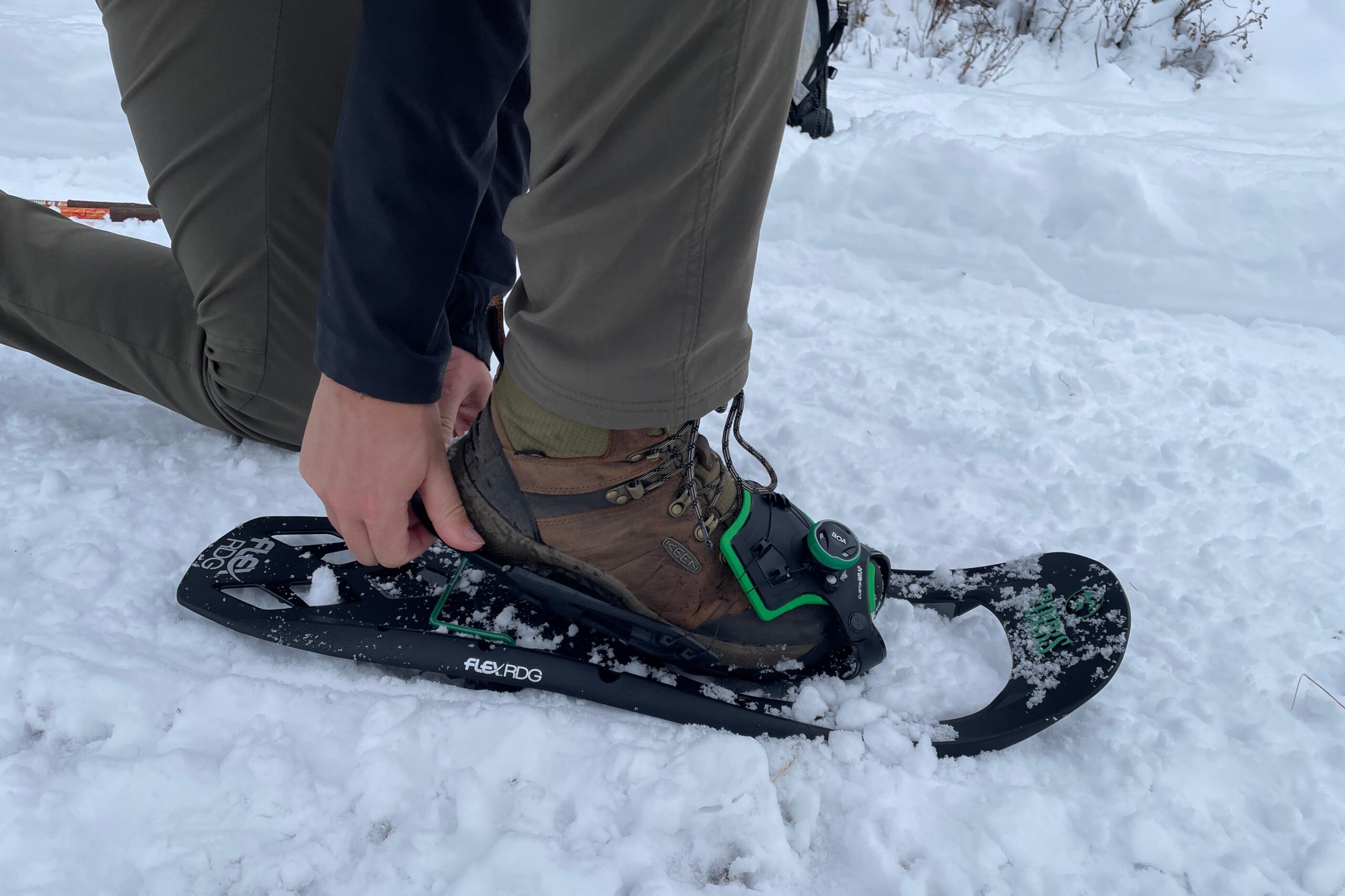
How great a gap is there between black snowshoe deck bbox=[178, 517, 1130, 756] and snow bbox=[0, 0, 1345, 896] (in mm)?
42

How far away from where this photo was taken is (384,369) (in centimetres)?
94

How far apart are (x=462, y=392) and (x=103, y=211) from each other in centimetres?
209

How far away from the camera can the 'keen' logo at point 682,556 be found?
1.20m

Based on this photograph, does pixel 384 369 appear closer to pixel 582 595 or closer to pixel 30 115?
pixel 582 595

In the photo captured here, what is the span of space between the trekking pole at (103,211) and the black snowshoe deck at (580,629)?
1.96 metres

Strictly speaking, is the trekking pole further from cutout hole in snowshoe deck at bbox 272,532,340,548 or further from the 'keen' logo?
the 'keen' logo

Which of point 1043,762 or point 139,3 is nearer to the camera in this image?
point 1043,762

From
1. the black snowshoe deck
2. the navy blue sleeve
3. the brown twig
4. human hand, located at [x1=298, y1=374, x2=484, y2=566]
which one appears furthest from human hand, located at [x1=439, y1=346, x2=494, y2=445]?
the brown twig

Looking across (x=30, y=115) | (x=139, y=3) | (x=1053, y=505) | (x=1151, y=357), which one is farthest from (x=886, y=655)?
(x=30, y=115)

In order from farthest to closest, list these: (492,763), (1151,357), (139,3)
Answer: (1151,357) < (139,3) < (492,763)

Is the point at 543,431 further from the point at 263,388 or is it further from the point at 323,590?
the point at 263,388

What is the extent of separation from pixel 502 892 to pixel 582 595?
0.44 m

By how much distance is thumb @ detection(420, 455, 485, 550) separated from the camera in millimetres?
1117

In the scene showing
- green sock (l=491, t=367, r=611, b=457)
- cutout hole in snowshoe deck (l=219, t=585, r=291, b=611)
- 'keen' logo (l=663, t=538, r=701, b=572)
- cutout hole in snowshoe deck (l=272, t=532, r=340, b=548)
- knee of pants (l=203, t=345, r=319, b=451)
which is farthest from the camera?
knee of pants (l=203, t=345, r=319, b=451)
